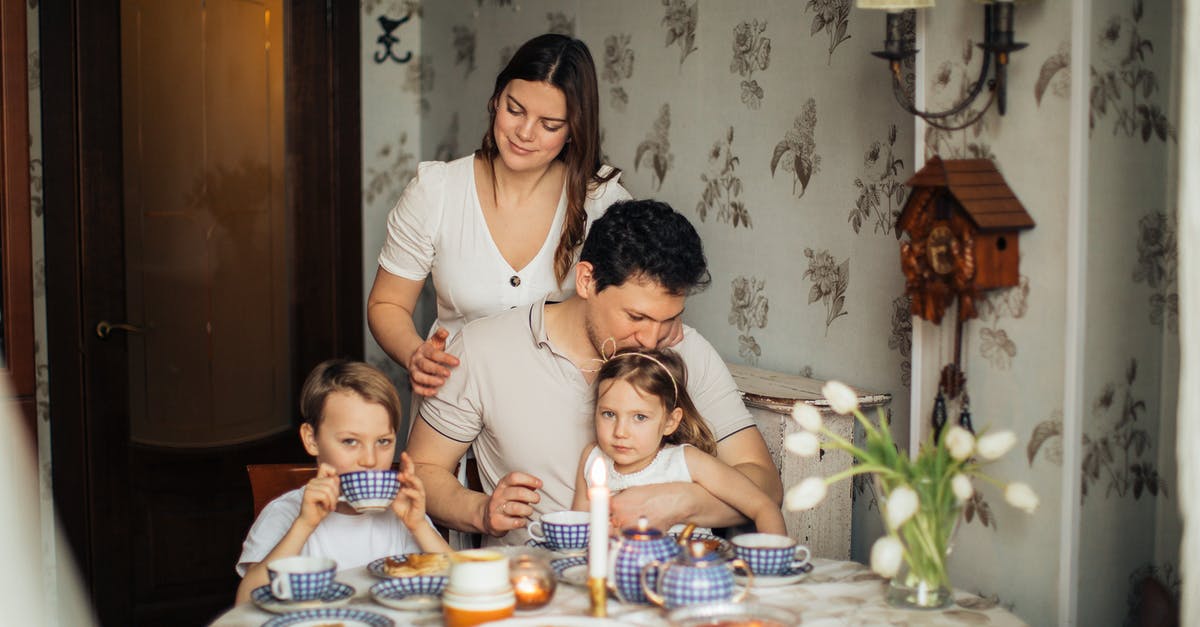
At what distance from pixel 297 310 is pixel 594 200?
1.64 metres

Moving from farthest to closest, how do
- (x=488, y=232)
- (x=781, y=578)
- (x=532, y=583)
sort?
(x=488, y=232) → (x=781, y=578) → (x=532, y=583)

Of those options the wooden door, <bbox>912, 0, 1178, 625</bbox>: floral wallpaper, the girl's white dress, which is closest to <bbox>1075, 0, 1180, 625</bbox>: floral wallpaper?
<bbox>912, 0, 1178, 625</bbox>: floral wallpaper

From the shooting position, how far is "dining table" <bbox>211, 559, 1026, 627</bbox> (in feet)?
5.08

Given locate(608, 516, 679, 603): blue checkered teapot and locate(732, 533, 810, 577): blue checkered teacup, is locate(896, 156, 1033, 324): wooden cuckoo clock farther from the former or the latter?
locate(608, 516, 679, 603): blue checkered teapot

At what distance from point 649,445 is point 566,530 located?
0.37 m

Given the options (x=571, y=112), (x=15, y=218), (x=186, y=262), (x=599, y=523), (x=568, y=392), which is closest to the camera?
(x=599, y=523)

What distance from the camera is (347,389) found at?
2.18 meters

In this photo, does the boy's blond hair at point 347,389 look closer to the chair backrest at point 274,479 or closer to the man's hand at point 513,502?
the chair backrest at point 274,479

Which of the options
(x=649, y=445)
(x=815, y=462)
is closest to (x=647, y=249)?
(x=649, y=445)

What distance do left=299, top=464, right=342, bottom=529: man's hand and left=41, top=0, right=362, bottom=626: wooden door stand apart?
191 cm

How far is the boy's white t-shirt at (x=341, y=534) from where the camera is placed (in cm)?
211

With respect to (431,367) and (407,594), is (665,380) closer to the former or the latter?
(431,367)

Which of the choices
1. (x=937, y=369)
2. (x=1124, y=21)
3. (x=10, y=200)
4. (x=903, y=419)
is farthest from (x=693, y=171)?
(x=10, y=200)

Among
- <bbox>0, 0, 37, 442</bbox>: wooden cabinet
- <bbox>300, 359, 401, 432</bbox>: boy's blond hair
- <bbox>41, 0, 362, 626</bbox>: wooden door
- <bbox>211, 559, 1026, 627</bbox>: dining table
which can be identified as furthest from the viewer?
<bbox>41, 0, 362, 626</bbox>: wooden door
